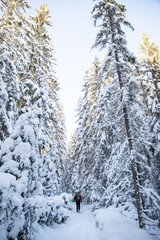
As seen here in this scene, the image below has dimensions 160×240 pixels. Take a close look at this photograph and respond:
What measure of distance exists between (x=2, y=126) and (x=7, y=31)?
659 centimetres

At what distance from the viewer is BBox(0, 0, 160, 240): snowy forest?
5.21 metres

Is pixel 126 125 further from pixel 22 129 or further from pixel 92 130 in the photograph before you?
pixel 92 130

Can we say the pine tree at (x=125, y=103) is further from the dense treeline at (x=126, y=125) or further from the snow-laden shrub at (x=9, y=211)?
the snow-laden shrub at (x=9, y=211)

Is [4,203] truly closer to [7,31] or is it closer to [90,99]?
[7,31]

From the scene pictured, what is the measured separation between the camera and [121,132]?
823cm

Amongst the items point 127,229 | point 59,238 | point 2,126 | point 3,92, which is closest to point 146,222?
point 127,229

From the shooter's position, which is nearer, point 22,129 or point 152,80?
point 22,129

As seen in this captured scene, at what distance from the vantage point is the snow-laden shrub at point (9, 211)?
3.71m

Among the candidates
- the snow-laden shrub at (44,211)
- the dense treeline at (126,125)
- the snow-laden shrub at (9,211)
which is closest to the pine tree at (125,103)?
the dense treeline at (126,125)

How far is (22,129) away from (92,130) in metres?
11.6

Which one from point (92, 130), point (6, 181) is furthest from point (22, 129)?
point (92, 130)

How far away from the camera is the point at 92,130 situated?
16828mm

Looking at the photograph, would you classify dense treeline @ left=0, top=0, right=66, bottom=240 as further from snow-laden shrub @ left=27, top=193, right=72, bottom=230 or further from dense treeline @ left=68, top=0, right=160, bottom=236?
dense treeline @ left=68, top=0, right=160, bottom=236

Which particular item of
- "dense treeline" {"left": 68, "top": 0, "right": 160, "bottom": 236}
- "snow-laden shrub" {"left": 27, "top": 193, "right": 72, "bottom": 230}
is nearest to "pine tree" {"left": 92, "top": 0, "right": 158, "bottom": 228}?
"dense treeline" {"left": 68, "top": 0, "right": 160, "bottom": 236}
